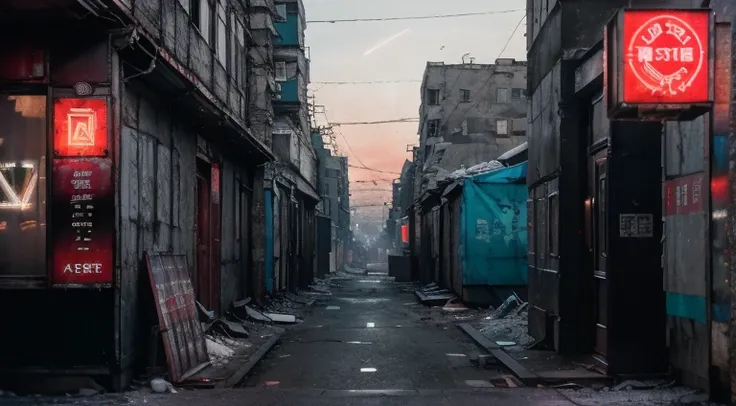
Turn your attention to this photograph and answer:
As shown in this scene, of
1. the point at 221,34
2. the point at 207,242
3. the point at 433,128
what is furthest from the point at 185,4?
the point at 433,128

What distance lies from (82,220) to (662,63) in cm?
680

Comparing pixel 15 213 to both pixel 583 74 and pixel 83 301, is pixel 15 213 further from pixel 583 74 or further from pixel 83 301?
pixel 583 74

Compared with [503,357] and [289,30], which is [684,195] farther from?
[289,30]

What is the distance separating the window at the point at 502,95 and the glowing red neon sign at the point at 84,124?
4791 cm

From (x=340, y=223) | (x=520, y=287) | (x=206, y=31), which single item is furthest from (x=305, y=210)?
(x=340, y=223)

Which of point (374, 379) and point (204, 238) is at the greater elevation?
point (204, 238)

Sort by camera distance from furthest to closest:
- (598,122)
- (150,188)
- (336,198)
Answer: (336,198), (598,122), (150,188)

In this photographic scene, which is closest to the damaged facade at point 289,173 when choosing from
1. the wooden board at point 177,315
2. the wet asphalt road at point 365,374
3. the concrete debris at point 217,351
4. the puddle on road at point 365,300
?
the puddle on road at point 365,300

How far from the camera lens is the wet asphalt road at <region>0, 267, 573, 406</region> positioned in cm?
863

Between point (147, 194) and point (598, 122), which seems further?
point (598, 122)

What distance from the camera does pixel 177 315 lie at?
10297mm

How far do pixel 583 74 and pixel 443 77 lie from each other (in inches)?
1819

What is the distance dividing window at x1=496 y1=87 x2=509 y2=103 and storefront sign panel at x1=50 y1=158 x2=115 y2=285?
48068mm

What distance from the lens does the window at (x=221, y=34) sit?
16.2m
